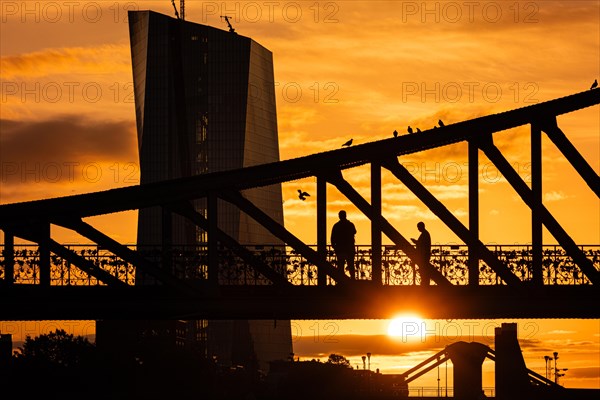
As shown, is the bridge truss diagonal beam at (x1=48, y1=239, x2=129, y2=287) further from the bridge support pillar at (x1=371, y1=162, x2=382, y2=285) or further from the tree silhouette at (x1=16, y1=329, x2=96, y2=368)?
the tree silhouette at (x1=16, y1=329, x2=96, y2=368)

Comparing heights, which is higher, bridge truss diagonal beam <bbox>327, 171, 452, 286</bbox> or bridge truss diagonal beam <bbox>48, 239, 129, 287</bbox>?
bridge truss diagonal beam <bbox>327, 171, 452, 286</bbox>

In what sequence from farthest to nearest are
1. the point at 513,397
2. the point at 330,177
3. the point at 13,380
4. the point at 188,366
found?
the point at 188,366 < the point at 13,380 < the point at 513,397 < the point at 330,177

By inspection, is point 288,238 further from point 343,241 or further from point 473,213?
point 473,213

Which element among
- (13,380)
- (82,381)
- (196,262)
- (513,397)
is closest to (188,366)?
(82,381)

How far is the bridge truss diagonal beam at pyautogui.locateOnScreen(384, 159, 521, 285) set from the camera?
1439 inches

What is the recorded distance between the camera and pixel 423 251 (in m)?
38.1

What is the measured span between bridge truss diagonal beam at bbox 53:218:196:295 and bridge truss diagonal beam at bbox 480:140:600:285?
8.05 metres

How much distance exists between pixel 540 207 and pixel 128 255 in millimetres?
10034

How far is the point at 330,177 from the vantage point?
3728cm

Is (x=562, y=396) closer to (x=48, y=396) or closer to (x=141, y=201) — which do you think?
(x=48, y=396)

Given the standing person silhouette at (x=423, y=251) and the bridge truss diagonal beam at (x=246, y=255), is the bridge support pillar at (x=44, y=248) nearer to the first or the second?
the bridge truss diagonal beam at (x=246, y=255)

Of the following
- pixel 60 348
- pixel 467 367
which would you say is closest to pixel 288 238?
pixel 467 367

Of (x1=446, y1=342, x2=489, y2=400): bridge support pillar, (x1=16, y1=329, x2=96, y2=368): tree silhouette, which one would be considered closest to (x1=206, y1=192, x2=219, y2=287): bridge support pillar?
(x1=446, y1=342, x2=489, y2=400): bridge support pillar

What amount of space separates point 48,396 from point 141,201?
158 feet
